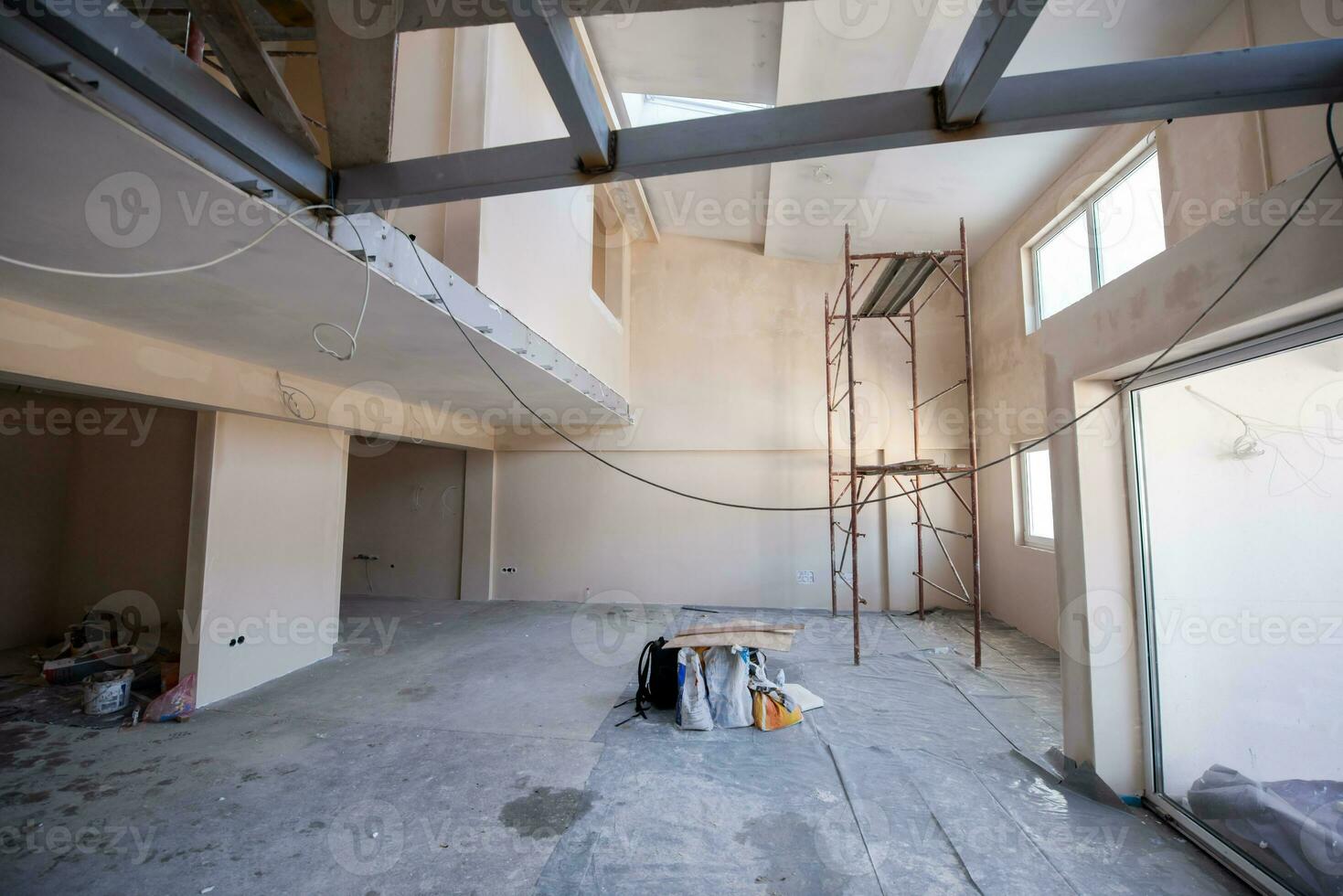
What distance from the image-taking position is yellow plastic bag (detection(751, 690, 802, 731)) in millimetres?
3094

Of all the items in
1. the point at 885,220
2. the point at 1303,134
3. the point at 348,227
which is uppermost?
the point at 885,220

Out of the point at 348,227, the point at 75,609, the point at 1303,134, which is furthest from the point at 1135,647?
the point at 75,609

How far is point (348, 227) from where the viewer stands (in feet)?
5.75

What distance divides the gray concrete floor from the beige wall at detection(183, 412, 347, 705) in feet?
0.93

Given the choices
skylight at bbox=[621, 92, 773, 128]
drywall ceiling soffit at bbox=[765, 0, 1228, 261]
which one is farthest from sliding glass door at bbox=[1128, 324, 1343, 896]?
skylight at bbox=[621, 92, 773, 128]

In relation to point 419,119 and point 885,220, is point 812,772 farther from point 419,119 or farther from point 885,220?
point 885,220

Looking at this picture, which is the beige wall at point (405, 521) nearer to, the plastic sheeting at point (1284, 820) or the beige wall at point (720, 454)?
the beige wall at point (720, 454)

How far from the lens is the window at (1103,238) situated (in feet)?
11.4

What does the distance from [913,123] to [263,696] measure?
483 cm

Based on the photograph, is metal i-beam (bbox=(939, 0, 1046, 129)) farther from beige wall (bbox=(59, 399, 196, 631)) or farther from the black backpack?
beige wall (bbox=(59, 399, 196, 631))

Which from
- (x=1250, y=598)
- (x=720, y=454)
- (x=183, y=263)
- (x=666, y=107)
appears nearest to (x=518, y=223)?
(x=183, y=263)

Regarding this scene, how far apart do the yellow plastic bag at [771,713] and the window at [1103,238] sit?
3035mm

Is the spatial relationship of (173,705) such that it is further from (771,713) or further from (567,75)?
(567,75)

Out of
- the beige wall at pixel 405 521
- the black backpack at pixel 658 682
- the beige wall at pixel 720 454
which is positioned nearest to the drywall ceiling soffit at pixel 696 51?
the beige wall at pixel 720 454
